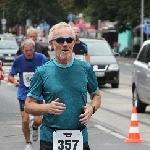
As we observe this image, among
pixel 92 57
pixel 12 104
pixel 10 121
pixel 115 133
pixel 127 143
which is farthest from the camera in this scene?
pixel 92 57

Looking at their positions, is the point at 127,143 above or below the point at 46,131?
below

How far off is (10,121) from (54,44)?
1034 cm

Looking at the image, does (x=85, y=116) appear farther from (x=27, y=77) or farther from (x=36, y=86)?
(x=27, y=77)

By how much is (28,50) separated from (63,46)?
5671mm

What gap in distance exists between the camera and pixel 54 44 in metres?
6.50

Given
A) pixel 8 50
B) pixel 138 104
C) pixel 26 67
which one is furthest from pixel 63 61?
pixel 8 50

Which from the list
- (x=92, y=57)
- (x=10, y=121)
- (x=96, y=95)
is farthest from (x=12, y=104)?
(x=96, y=95)

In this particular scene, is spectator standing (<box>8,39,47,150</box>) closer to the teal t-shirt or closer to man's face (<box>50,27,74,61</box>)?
the teal t-shirt

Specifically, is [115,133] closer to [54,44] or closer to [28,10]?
[54,44]

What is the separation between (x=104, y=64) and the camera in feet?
89.9

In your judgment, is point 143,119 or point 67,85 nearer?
point 67,85

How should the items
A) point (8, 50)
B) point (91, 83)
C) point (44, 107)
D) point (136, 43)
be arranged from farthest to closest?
point (136, 43) → point (8, 50) → point (91, 83) → point (44, 107)

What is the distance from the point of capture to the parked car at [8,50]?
45.3 m

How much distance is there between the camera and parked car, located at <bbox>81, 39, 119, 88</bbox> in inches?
1075
